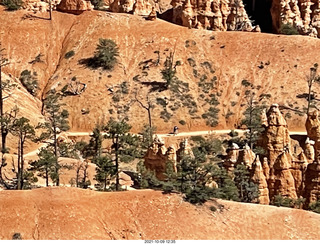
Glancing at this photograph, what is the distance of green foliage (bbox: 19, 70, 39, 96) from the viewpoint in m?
87.4

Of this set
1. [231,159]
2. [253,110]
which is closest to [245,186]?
[231,159]

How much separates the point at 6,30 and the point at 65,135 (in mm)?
24373

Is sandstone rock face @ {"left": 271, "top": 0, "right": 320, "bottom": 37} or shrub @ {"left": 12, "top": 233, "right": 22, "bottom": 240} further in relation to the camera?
sandstone rock face @ {"left": 271, "top": 0, "right": 320, "bottom": 37}

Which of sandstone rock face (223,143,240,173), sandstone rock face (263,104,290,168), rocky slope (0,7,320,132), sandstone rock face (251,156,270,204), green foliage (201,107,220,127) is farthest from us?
rocky slope (0,7,320,132)

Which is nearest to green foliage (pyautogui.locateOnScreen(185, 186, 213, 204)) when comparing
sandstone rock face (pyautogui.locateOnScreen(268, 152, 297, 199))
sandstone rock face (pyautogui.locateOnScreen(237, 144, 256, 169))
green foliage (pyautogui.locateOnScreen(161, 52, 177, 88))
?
sandstone rock face (pyautogui.locateOnScreen(237, 144, 256, 169))

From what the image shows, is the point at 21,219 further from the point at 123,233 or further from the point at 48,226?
the point at 123,233

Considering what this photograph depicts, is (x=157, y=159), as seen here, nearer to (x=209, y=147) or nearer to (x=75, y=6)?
(x=209, y=147)

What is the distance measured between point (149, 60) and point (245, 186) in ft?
135

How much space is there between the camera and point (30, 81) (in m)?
88.8

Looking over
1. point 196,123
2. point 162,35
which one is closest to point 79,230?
point 196,123

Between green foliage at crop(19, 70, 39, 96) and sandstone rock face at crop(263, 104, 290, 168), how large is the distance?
119ft

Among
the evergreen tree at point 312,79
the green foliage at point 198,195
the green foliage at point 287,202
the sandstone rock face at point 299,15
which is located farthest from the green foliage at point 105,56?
the green foliage at point 198,195

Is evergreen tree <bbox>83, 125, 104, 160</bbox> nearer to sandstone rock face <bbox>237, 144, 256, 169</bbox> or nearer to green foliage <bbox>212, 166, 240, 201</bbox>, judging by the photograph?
sandstone rock face <bbox>237, 144, 256, 169</bbox>

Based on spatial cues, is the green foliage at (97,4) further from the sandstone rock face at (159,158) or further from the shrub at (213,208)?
the shrub at (213,208)
